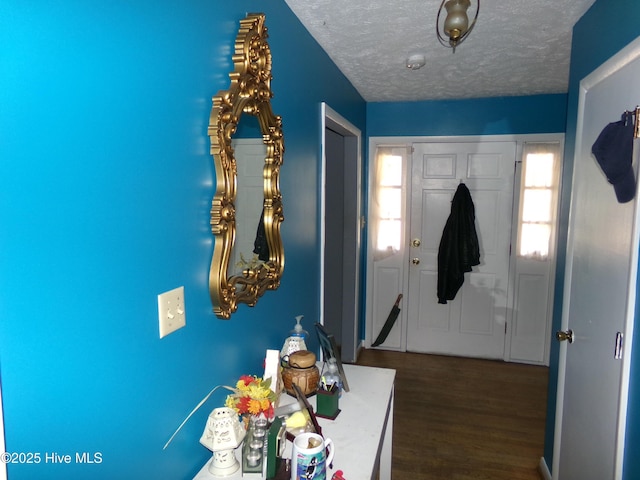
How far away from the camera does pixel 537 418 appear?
2.96 m

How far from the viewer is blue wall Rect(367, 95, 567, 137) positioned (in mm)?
3631

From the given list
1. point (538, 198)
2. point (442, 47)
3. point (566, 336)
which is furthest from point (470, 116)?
point (566, 336)

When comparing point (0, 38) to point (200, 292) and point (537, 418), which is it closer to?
point (200, 292)

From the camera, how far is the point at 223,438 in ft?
3.83

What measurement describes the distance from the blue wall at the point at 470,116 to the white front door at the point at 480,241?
0.46ft

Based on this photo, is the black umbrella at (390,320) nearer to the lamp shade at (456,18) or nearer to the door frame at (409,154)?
the door frame at (409,154)

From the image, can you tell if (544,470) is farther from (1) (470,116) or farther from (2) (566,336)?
(1) (470,116)

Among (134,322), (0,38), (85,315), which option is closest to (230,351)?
(134,322)

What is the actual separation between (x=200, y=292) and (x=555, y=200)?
343 centimetres

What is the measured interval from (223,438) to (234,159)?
0.82 metres

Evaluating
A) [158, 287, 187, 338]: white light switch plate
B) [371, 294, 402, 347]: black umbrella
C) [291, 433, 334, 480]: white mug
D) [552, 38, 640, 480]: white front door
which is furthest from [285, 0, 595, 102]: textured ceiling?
[371, 294, 402, 347]: black umbrella

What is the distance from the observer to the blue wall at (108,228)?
72 centimetres

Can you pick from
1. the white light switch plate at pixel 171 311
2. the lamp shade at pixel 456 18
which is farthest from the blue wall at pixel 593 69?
the white light switch plate at pixel 171 311

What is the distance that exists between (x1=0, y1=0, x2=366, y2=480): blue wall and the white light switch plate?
2 centimetres
